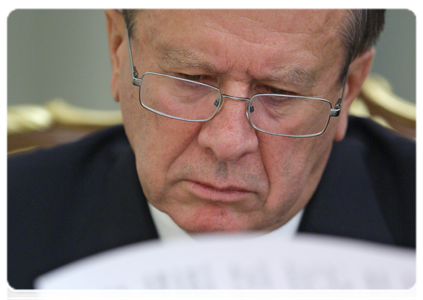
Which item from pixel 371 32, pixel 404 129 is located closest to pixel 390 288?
pixel 371 32

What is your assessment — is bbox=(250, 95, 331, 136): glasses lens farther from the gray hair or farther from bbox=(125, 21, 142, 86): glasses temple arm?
bbox=(125, 21, 142, 86): glasses temple arm

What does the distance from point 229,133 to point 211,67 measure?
119mm

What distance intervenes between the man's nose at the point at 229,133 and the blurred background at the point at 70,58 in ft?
3.93

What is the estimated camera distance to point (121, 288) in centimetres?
48

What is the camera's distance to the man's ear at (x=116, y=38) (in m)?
0.98

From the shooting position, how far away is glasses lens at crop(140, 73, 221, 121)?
2.85 feet

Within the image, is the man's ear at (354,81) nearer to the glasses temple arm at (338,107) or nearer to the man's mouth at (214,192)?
the glasses temple arm at (338,107)

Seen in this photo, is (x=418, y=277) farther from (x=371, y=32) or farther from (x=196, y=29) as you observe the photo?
(x=371, y=32)

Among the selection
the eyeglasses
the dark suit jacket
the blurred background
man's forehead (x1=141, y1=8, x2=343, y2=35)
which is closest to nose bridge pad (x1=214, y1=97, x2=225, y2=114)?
the eyeglasses

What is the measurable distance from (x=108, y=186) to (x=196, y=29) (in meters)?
0.51

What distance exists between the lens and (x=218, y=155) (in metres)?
0.82

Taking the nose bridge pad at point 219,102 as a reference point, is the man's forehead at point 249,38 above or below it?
above

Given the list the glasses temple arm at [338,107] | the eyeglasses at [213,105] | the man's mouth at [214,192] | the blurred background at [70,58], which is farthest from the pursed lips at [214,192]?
the blurred background at [70,58]

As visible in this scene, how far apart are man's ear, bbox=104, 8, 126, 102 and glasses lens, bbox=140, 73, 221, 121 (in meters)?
0.13
